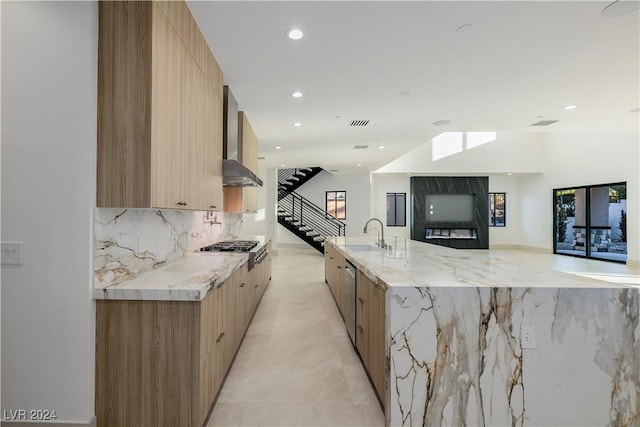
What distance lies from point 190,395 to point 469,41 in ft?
10.9

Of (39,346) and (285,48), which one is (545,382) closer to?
(39,346)

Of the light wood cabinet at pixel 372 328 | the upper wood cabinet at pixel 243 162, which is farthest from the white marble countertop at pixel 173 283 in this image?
the upper wood cabinet at pixel 243 162

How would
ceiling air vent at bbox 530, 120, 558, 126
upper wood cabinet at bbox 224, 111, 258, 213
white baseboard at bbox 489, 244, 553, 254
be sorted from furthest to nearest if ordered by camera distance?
white baseboard at bbox 489, 244, 553, 254, ceiling air vent at bbox 530, 120, 558, 126, upper wood cabinet at bbox 224, 111, 258, 213

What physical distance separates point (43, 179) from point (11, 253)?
44 cm

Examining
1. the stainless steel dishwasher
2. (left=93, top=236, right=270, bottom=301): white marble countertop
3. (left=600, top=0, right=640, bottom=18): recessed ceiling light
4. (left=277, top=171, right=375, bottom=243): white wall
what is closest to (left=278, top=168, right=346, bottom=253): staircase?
(left=277, top=171, right=375, bottom=243): white wall

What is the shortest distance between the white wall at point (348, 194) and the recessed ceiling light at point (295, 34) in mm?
9060

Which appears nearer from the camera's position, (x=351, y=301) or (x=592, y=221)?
(x=351, y=301)

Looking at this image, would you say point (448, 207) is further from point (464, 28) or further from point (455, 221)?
point (464, 28)

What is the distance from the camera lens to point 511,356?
174 centimetres

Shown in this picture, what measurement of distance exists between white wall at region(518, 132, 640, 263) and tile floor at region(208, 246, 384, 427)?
331 inches

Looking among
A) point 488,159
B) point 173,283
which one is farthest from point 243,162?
point 488,159

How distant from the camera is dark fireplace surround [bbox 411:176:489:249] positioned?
11.3 m

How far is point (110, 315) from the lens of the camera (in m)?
1.64

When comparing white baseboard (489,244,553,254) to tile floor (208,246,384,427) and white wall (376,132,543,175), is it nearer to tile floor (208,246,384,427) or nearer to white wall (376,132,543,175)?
white wall (376,132,543,175)
